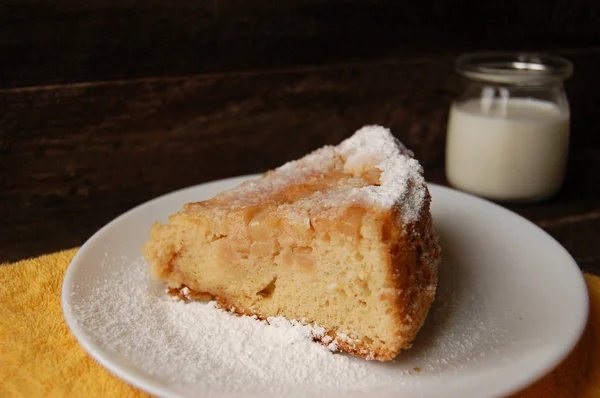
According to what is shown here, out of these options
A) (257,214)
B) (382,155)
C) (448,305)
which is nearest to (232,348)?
(257,214)

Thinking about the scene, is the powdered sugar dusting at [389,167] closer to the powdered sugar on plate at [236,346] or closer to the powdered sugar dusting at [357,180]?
the powdered sugar dusting at [357,180]

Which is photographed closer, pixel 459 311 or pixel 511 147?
pixel 459 311

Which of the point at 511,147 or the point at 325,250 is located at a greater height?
the point at 325,250

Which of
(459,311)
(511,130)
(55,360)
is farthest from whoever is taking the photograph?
(511,130)

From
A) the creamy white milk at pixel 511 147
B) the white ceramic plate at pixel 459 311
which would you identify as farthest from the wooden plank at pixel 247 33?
the white ceramic plate at pixel 459 311

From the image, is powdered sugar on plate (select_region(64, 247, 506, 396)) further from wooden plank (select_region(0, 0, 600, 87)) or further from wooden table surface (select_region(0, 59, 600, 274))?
wooden plank (select_region(0, 0, 600, 87))

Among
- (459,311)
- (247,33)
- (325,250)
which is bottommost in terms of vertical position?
(459,311)

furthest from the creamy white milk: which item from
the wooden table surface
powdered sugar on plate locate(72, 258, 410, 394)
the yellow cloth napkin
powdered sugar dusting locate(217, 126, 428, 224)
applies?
powdered sugar on plate locate(72, 258, 410, 394)

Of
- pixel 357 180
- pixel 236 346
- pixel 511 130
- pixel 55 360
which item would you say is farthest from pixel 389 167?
pixel 55 360

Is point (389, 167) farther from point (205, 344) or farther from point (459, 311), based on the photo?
point (205, 344)
